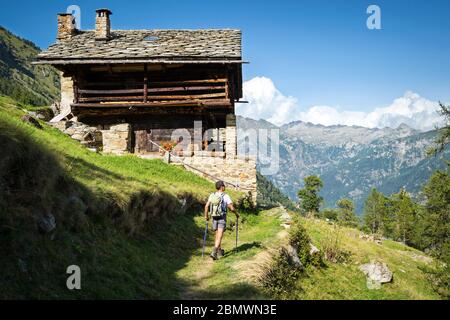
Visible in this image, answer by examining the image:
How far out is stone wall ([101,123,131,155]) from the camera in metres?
24.5

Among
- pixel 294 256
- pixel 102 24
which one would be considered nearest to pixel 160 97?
pixel 102 24

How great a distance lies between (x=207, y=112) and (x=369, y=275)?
14.3 m

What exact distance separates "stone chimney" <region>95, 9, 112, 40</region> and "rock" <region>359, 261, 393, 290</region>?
68.9 feet

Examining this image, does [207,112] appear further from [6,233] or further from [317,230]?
[6,233]

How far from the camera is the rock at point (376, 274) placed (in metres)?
13.9

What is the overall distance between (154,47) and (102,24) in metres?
4.55

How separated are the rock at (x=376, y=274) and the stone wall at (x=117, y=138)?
15598 mm

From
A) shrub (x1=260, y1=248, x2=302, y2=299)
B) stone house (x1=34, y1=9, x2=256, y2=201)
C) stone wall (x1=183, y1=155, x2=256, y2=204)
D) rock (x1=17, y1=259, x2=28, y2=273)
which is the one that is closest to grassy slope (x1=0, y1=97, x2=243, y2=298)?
rock (x1=17, y1=259, x2=28, y2=273)

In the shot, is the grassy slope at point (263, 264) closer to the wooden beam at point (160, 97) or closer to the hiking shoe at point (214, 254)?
the hiking shoe at point (214, 254)

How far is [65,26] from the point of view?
89.9 ft

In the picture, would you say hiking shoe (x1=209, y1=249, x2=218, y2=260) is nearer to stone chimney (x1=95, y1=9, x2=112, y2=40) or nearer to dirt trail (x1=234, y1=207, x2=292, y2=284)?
dirt trail (x1=234, y1=207, x2=292, y2=284)

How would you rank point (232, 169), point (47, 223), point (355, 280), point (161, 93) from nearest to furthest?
point (47, 223) → point (355, 280) → point (232, 169) → point (161, 93)

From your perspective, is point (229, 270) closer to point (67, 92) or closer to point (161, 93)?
point (161, 93)
